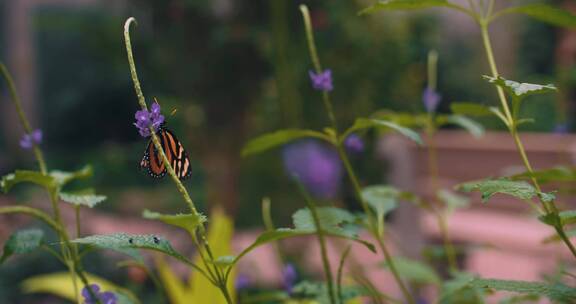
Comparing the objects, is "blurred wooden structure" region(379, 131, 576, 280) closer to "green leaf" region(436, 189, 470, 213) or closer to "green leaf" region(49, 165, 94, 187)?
"green leaf" region(436, 189, 470, 213)

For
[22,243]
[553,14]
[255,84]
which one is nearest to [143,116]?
[22,243]

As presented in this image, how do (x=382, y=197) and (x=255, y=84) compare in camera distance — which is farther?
(x=255, y=84)

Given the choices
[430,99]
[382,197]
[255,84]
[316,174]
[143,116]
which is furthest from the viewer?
[255,84]

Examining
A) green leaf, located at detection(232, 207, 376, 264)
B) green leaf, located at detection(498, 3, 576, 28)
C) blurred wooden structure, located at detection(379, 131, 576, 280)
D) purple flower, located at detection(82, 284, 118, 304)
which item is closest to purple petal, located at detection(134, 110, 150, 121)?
green leaf, located at detection(232, 207, 376, 264)

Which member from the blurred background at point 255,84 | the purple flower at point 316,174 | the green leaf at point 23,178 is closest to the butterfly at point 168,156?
the green leaf at point 23,178

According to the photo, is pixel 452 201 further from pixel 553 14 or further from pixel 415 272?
pixel 553 14

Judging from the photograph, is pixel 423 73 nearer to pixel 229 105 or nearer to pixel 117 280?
pixel 229 105
